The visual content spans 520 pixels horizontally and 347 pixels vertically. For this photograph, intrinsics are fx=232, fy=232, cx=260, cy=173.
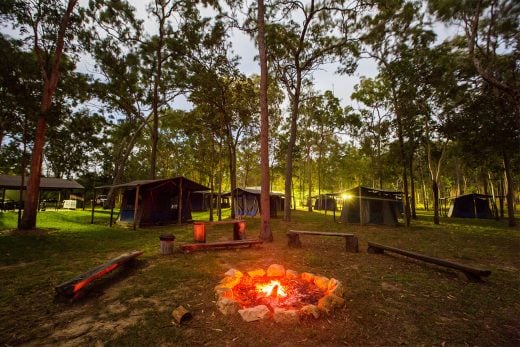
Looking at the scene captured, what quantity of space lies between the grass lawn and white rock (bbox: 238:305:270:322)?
94 millimetres

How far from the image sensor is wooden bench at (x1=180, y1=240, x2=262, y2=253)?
25.6ft

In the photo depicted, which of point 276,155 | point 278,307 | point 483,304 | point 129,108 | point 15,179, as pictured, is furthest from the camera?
point 276,155

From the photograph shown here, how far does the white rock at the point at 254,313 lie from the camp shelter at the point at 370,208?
46.2ft

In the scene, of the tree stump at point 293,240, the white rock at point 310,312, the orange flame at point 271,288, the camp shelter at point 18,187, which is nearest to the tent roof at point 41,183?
the camp shelter at point 18,187

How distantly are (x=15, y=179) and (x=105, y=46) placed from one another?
19606 mm

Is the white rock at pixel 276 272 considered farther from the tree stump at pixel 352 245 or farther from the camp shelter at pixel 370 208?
the camp shelter at pixel 370 208

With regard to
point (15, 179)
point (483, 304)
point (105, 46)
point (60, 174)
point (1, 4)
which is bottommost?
point (483, 304)

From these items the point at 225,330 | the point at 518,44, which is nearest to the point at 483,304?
the point at 225,330

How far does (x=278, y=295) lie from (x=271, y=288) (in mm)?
232

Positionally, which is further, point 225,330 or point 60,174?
point 60,174

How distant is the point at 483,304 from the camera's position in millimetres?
4238

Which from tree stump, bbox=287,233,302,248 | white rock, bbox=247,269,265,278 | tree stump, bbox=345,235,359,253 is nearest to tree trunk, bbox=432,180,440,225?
tree stump, bbox=345,235,359,253

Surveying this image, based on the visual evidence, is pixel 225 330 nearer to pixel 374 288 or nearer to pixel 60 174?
pixel 374 288

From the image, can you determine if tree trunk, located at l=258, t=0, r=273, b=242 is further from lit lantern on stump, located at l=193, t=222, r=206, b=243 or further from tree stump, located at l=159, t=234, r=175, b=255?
tree stump, located at l=159, t=234, r=175, b=255
